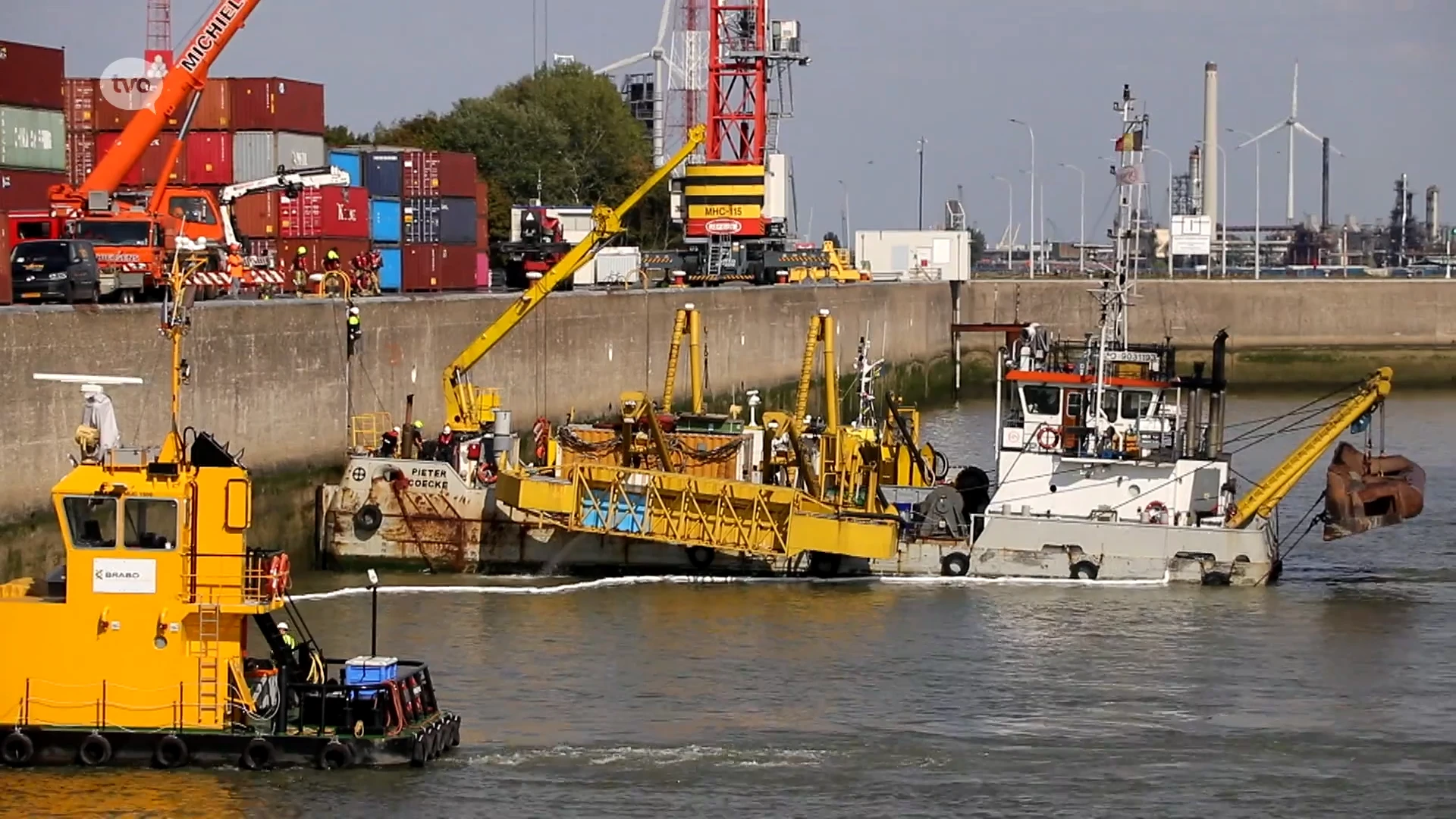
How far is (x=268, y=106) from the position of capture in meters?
61.1

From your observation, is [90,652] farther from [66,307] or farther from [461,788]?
[66,307]

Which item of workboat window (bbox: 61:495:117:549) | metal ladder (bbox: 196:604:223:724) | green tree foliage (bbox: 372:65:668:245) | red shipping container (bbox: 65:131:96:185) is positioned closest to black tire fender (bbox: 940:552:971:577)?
metal ladder (bbox: 196:604:223:724)

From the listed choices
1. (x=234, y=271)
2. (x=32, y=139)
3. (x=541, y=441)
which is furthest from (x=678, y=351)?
(x=32, y=139)

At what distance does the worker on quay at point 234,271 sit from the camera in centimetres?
4525

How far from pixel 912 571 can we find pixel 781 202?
6093cm

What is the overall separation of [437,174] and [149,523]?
42.1m

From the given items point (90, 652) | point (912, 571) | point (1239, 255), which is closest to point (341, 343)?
point (912, 571)

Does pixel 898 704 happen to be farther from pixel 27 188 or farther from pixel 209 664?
pixel 27 188

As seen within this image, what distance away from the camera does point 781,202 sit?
321 ft

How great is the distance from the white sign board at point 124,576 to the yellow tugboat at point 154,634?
0.4 inches

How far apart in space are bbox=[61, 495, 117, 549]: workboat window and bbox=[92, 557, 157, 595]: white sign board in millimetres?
238

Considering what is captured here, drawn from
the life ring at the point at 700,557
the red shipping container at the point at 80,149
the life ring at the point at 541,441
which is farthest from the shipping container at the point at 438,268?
the life ring at the point at 700,557

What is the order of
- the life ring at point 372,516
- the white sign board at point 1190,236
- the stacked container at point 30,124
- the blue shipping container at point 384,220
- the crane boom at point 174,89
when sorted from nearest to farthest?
the life ring at point 372,516
the stacked container at point 30,124
the crane boom at point 174,89
the blue shipping container at point 384,220
the white sign board at point 1190,236

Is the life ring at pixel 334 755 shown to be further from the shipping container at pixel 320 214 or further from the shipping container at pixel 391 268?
the shipping container at pixel 391 268
